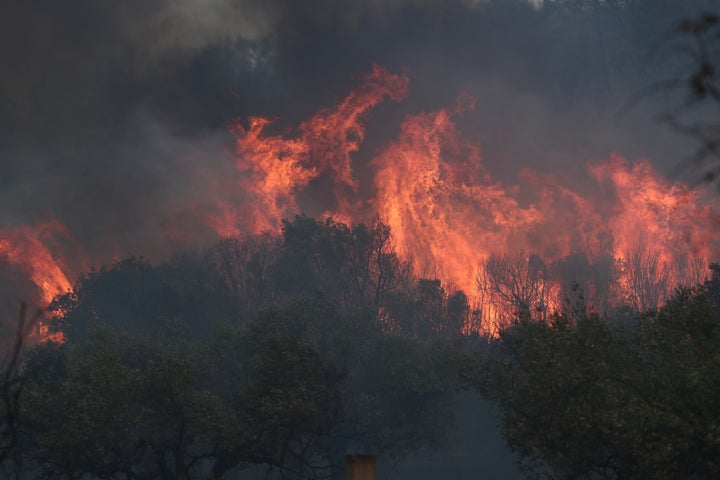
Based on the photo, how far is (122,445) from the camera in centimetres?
5462

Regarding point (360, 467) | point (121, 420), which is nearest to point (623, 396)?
point (360, 467)

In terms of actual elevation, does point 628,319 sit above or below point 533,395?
above

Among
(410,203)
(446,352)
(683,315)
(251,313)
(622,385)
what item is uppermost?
(410,203)

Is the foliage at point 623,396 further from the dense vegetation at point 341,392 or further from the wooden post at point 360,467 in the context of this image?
the wooden post at point 360,467

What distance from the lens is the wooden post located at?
50.1 feet

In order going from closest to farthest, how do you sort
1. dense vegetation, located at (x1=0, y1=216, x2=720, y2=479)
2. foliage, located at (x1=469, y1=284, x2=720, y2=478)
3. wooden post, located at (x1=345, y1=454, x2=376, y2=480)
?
wooden post, located at (x1=345, y1=454, x2=376, y2=480) → foliage, located at (x1=469, y1=284, x2=720, y2=478) → dense vegetation, located at (x1=0, y1=216, x2=720, y2=479)

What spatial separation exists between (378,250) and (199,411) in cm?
8871

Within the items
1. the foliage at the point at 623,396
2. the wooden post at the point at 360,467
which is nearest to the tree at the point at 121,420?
the foliage at the point at 623,396

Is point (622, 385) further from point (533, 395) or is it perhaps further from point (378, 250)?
point (378, 250)

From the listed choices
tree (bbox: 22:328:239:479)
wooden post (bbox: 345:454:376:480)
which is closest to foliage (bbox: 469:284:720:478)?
wooden post (bbox: 345:454:376:480)

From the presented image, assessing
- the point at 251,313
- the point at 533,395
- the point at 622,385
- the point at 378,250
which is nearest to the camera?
the point at 622,385

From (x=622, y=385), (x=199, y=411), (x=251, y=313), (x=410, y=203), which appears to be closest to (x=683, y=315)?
(x=622, y=385)

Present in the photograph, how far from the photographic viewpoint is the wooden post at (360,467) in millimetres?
15266

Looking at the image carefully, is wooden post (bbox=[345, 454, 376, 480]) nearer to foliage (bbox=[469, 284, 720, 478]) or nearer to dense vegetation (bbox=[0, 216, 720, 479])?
dense vegetation (bbox=[0, 216, 720, 479])
